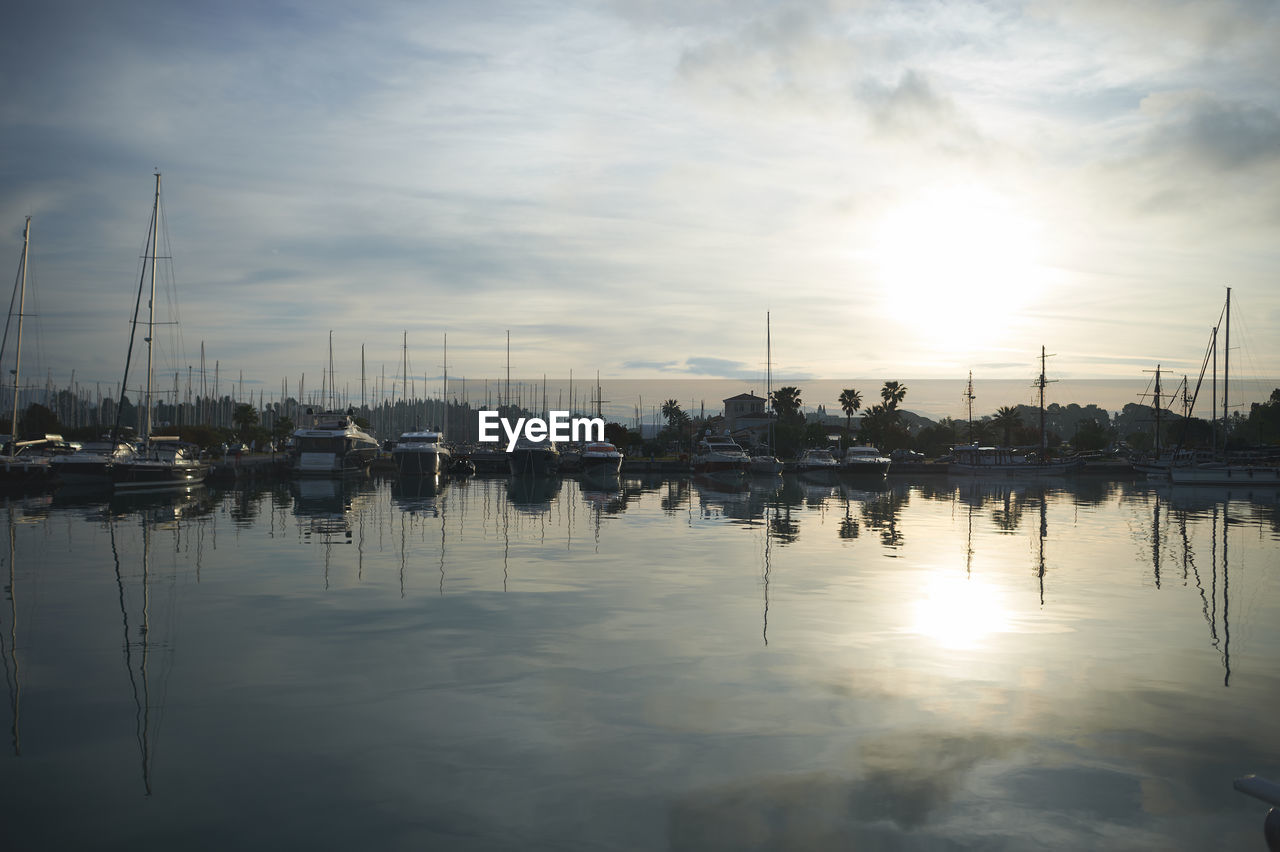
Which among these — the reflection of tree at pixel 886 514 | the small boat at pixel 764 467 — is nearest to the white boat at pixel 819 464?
the small boat at pixel 764 467

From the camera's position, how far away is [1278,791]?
6.34 meters

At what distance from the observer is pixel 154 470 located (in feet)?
171

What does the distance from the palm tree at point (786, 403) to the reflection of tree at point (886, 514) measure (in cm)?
8167

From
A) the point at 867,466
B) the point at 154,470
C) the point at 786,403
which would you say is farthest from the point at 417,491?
the point at 786,403

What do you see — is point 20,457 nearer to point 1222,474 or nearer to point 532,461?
point 532,461

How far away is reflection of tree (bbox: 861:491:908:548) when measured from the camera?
103 ft

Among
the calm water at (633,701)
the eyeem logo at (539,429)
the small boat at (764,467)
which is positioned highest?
the eyeem logo at (539,429)

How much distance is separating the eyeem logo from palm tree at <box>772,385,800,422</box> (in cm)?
3656

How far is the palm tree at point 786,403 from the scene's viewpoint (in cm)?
14675

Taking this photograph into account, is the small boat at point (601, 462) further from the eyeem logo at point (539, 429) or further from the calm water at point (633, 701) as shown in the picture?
the calm water at point (633, 701)

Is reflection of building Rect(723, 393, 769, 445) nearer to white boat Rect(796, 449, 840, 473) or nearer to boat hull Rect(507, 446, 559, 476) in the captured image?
white boat Rect(796, 449, 840, 473)

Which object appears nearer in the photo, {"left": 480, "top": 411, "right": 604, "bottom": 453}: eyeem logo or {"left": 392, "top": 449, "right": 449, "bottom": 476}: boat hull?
{"left": 392, "top": 449, "right": 449, "bottom": 476}: boat hull

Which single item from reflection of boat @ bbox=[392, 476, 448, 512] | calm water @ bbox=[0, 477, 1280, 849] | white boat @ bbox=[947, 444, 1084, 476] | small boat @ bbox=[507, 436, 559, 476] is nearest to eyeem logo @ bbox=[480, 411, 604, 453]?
small boat @ bbox=[507, 436, 559, 476]

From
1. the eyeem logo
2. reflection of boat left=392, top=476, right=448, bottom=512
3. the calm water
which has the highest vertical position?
the eyeem logo
